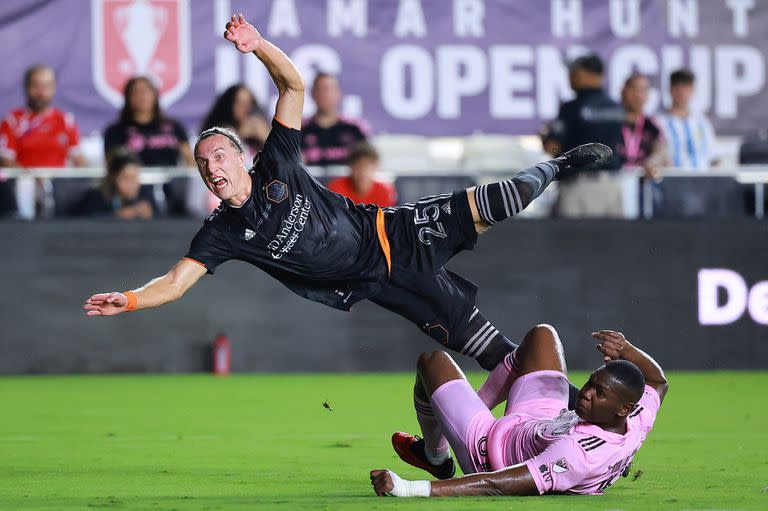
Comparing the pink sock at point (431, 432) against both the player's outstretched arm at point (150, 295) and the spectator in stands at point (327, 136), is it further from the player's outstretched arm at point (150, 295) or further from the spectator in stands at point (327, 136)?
the spectator in stands at point (327, 136)

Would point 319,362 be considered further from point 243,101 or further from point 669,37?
point 669,37

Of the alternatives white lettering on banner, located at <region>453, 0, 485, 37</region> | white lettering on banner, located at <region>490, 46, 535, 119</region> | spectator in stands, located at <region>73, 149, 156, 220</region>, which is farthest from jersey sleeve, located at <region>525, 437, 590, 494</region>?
white lettering on banner, located at <region>453, 0, 485, 37</region>

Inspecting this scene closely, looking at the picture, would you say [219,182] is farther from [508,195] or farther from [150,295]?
[508,195]

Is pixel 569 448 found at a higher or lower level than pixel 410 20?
lower

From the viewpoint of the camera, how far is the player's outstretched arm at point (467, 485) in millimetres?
6453

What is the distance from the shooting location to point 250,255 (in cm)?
799

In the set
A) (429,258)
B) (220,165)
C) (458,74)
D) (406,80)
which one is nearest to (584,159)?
(429,258)

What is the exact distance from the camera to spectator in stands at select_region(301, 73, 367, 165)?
46.9 ft

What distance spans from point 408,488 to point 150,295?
1.85 meters

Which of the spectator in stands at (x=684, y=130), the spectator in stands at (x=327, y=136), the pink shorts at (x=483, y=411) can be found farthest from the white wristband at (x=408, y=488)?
the spectator in stands at (x=684, y=130)

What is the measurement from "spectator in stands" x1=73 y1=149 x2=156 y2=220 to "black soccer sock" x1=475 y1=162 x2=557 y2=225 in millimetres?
6356

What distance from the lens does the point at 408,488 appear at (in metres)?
6.50

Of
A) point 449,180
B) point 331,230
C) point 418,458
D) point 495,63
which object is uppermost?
point 495,63

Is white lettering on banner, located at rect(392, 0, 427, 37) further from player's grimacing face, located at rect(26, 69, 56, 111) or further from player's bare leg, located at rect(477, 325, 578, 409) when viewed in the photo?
player's bare leg, located at rect(477, 325, 578, 409)
